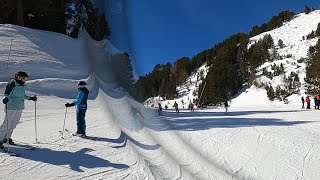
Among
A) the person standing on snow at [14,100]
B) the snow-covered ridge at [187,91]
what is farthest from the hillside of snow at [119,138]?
the person standing on snow at [14,100]

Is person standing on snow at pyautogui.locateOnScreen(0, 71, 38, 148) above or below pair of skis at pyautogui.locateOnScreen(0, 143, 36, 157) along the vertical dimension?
above

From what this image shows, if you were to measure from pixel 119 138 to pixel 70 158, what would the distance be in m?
2.75

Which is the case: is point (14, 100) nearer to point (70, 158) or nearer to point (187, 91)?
point (70, 158)

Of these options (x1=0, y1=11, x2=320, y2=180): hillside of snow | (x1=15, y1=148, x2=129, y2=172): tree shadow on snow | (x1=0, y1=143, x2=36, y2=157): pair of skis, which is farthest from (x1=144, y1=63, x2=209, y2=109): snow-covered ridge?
(x1=0, y1=143, x2=36, y2=157): pair of skis

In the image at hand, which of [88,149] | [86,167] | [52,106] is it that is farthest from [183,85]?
[52,106]

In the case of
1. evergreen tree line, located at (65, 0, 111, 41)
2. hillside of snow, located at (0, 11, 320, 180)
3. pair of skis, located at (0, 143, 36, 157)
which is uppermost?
evergreen tree line, located at (65, 0, 111, 41)

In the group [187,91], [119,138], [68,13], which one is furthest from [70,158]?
[187,91]

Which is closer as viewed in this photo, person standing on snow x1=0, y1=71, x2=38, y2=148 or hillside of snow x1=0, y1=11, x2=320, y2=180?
hillside of snow x1=0, y1=11, x2=320, y2=180

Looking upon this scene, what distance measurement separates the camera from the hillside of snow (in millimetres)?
658

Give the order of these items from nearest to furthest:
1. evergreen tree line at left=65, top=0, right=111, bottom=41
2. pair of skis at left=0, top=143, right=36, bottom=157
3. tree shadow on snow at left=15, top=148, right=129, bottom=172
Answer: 1. evergreen tree line at left=65, top=0, right=111, bottom=41
2. tree shadow on snow at left=15, top=148, right=129, bottom=172
3. pair of skis at left=0, top=143, right=36, bottom=157

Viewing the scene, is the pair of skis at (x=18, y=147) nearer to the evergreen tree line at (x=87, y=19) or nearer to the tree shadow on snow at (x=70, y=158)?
the tree shadow on snow at (x=70, y=158)

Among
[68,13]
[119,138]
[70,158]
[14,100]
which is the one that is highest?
[68,13]

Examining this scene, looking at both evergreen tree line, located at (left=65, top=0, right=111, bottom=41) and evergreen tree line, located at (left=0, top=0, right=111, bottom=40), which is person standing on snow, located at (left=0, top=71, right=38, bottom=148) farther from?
evergreen tree line, located at (left=65, top=0, right=111, bottom=41)

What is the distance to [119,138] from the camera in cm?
87
